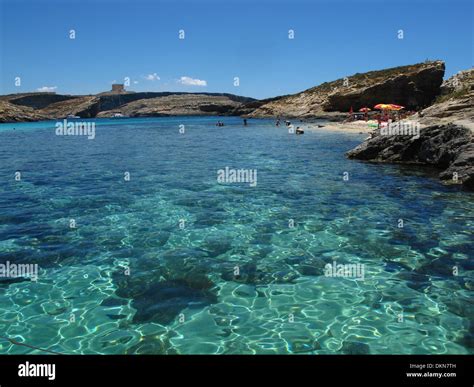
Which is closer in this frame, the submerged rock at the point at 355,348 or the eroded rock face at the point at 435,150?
the submerged rock at the point at 355,348

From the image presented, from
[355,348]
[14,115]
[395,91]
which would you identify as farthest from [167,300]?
[14,115]

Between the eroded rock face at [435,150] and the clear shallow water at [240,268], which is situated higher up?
the eroded rock face at [435,150]

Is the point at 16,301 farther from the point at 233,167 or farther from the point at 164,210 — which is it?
the point at 233,167

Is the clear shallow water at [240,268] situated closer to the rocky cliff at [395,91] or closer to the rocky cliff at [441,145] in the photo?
the rocky cliff at [441,145]

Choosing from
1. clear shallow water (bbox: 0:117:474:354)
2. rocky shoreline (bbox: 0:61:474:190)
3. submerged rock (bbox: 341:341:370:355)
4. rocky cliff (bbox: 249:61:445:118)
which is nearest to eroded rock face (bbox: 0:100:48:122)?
rocky shoreline (bbox: 0:61:474:190)

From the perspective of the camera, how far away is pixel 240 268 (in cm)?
1086

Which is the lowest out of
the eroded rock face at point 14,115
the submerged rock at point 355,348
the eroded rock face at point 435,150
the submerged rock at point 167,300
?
the submerged rock at point 355,348

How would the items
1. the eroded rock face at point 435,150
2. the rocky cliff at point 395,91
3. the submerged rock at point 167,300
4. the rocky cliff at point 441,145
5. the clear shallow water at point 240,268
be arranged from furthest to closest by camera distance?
the rocky cliff at point 395,91
the rocky cliff at point 441,145
the eroded rock face at point 435,150
the submerged rock at point 167,300
the clear shallow water at point 240,268

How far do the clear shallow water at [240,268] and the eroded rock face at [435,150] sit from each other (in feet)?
5.61

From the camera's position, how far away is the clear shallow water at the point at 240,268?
7.69 m

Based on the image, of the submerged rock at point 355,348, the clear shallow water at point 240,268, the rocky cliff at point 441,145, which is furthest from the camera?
the rocky cliff at point 441,145

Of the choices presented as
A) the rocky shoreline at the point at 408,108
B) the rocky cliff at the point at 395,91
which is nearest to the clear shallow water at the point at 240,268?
the rocky shoreline at the point at 408,108
